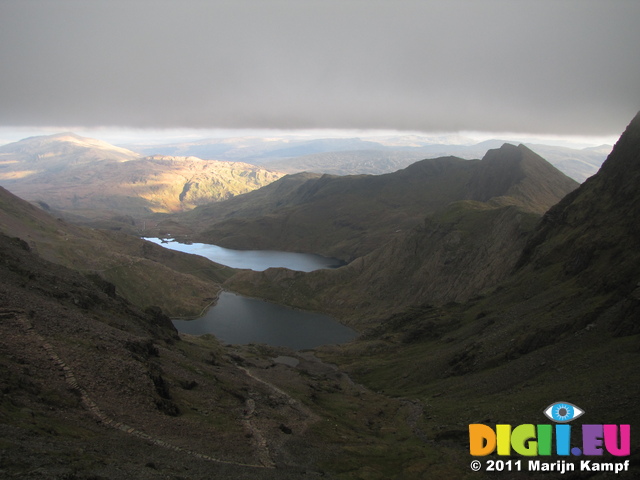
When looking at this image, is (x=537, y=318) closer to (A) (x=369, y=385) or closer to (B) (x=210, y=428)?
(A) (x=369, y=385)

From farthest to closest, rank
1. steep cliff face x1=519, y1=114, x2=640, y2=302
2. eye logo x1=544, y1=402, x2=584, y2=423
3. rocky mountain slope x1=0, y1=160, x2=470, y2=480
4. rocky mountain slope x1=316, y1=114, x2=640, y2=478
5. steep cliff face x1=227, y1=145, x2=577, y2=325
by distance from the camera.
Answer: steep cliff face x1=227, y1=145, x2=577, y2=325 → steep cliff face x1=519, y1=114, x2=640, y2=302 → rocky mountain slope x1=316, y1=114, x2=640, y2=478 → eye logo x1=544, y1=402, x2=584, y2=423 → rocky mountain slope x1=0, y1=160, x2=470, y2=480

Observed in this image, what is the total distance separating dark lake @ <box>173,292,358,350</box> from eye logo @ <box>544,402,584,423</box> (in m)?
88.0

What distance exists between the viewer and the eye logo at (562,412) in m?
39.7

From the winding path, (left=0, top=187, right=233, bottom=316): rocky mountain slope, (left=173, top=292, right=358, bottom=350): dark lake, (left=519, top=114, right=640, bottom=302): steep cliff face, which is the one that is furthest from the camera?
(left=0, top=187, right=233, bottom=316): rocky mountain slope

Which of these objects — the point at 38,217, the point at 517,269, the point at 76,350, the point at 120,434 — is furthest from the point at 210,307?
the point at 120,434

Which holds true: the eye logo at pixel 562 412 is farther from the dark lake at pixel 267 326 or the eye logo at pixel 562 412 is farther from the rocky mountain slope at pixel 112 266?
the rocky mountain slope at pixel 112 266

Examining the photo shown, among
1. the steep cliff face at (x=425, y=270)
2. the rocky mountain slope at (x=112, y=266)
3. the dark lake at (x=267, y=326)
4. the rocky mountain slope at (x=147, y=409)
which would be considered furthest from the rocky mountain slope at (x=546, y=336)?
the rocky mountain slope at (x=112, y=266)

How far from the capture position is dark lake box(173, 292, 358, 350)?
131m

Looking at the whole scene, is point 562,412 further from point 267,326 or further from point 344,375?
point 267,326

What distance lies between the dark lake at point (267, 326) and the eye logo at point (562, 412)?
8799cm

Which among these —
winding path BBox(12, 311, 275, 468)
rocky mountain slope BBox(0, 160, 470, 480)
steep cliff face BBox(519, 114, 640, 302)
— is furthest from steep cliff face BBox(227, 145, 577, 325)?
winding path BBox(12, 311, 275, 468)

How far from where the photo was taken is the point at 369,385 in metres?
83.4

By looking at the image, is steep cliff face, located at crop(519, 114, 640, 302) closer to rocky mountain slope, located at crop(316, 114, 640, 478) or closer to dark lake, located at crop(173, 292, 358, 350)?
rocky mountain slope, located at crop(316, 114, 640, 478)

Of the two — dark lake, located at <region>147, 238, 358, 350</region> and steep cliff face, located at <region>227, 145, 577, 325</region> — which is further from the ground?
steep cliff face, located at <region>227, 145, 577, 325</region>
